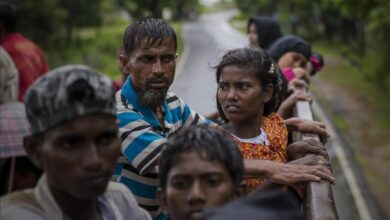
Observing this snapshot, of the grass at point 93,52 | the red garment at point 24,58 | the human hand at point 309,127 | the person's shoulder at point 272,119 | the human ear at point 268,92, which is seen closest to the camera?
the human ear at point 268,92

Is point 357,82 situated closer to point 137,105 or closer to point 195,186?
point 137,105

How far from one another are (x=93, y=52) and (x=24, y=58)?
25.0m

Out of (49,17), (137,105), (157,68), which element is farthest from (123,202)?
(49,17)

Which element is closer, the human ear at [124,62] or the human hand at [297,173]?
the human hand at [297,173]

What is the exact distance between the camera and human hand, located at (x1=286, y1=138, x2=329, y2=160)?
10.8 ft

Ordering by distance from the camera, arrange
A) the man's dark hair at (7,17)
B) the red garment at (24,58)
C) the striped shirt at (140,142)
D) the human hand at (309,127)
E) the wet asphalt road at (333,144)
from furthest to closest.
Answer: the wet asphalt road at (333,144) → the man's dark hair at (7,17) → the red garment at (24,58) → the human hand at (309,127) → the striped shirt at (140,142)

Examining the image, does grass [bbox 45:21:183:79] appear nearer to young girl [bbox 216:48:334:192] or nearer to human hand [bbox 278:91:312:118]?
human hand [bbox 278:91:312:118]

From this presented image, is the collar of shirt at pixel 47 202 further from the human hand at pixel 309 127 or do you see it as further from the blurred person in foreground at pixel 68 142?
the human hand at pixel 309 127

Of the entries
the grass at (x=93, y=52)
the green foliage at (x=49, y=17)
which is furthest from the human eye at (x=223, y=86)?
the green foliage at (x=49, y=17)

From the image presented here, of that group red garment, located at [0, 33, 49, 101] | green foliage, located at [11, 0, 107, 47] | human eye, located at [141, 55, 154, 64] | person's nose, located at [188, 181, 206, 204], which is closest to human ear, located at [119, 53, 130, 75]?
human eye, located at [141, 55, 154, 64]

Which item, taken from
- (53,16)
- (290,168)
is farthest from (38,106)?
(53,16)

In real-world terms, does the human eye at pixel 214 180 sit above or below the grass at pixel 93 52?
below

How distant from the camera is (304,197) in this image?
3.22 metres

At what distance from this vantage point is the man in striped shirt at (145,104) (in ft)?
9.18
